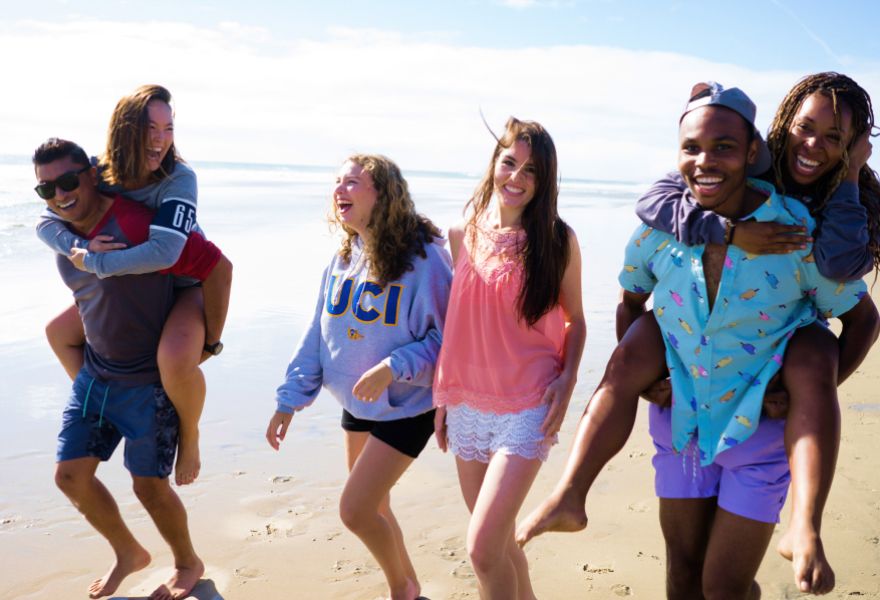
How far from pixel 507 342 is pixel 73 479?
1.98 meters

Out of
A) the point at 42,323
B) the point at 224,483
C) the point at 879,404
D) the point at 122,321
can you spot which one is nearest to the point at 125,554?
the point at 122,321

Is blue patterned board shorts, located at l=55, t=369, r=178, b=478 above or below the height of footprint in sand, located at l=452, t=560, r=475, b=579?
above

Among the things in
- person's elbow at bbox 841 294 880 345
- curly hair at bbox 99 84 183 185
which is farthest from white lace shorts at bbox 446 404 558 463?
curly hair at bbox 99 84 183 185

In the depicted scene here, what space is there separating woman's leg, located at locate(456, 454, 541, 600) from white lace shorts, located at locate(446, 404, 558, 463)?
0.04 m

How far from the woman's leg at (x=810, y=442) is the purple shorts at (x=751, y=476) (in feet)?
0.57

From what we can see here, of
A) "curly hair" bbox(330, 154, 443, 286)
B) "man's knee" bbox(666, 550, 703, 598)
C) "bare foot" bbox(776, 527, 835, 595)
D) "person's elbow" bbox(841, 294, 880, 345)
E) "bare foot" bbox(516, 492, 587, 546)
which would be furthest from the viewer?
"curly hair" bbox(330, 154, 443, 286)

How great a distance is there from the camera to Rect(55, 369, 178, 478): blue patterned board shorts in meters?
3.88

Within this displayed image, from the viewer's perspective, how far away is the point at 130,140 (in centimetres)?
377

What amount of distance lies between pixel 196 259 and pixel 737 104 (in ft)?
7.73

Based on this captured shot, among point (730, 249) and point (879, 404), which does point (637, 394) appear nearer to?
point (730, 249)

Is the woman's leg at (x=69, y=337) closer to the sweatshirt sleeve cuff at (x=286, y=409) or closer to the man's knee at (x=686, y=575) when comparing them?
the sweatshirt sleeve cuff at (x=286, y=409)

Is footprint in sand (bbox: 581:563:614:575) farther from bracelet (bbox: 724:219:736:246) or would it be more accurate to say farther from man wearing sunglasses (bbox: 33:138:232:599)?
bracelet (bbox: 724:219:736:246)

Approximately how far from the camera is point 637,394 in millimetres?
2941

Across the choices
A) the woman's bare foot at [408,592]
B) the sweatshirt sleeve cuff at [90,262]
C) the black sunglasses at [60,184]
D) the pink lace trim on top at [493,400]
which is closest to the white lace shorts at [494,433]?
the pink lace trim on top at [493,400]
